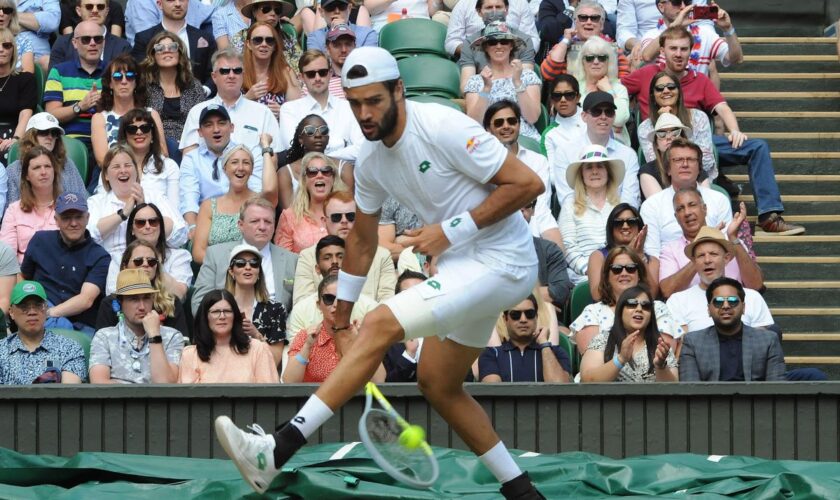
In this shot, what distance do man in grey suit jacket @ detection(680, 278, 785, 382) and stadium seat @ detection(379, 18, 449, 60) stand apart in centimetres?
490

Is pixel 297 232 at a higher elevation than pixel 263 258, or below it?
higher

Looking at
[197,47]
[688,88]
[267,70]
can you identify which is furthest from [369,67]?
[197,47]

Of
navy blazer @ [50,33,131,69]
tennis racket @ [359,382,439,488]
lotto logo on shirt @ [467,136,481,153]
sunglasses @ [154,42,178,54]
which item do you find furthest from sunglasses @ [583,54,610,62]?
tennis racket @ [359,382,439,488]

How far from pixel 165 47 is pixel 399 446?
21.7 feet

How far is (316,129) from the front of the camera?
1104cm

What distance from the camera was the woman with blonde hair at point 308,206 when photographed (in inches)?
415

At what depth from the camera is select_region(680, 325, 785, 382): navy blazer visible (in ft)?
29.2

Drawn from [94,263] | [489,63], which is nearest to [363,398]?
[94,263]

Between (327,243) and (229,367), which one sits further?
(327,243)

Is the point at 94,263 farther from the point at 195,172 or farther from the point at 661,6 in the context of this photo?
the point at 661,6

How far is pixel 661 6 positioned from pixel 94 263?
5990mm

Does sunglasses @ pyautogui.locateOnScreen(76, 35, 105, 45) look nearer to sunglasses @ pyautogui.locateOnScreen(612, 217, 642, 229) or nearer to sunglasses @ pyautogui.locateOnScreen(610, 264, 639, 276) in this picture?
sunglasses @ pyautogui.locateOnScreen(612, 217, 642, 229)

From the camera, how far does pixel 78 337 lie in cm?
923

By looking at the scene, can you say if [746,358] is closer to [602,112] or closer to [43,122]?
[602,112]
